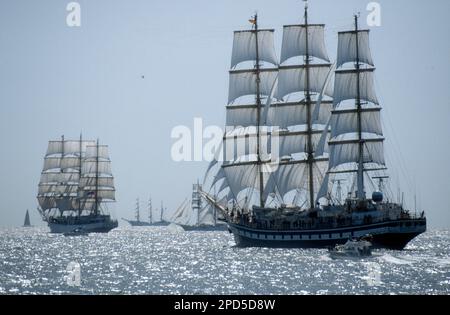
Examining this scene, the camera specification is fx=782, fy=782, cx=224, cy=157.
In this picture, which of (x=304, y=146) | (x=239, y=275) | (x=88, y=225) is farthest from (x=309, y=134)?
(x=88, y=225)

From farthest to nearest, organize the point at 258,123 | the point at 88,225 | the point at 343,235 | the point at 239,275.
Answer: the point at 88,225 → the point at 258,123 → the point at 343,235 → the point at 239,275

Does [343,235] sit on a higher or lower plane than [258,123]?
lower

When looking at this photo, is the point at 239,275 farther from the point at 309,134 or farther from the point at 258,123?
the point at 258,123

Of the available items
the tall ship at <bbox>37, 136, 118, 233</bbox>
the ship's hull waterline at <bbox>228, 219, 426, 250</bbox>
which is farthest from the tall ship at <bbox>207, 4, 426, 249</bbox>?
the tall ship at <bbox>37, 136, 118, 233</bbox>

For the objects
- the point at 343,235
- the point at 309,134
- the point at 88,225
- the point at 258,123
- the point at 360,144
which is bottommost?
the point at 343,235

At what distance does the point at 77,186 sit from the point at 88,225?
35.7 feet

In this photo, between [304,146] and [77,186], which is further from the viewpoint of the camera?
[77,186]

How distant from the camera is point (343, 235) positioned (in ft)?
284

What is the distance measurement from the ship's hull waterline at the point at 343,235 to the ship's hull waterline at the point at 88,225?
288ft

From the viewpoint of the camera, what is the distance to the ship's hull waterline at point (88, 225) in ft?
578

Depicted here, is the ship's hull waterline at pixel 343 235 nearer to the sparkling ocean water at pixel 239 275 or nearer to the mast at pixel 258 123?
the sparkling ocean water at pixel 239 275

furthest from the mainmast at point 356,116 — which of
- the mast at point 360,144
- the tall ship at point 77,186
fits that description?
the tall ship at point 77,186
